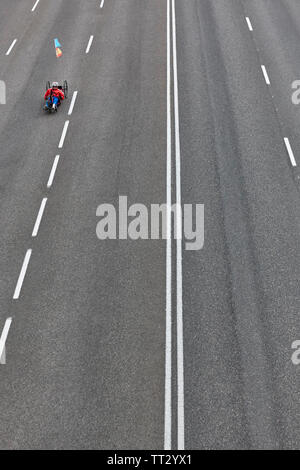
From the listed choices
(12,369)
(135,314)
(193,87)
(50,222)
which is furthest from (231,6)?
(12,369)

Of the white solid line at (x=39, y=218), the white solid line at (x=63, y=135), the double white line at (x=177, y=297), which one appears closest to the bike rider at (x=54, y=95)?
the white solid line at (x=63, y=135)

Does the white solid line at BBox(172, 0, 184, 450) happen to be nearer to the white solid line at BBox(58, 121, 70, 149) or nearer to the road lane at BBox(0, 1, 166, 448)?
the road lane at BBox(0, 1, 166, 448)

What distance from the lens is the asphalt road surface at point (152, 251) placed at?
40.5 feet

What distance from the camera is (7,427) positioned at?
12141mm

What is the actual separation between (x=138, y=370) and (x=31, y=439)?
2.76m

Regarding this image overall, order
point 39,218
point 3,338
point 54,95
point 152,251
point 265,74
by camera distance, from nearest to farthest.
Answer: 1. point 3,338
2. point 152,251
3. point 39,218
4. point 54,95
5. point 265,74

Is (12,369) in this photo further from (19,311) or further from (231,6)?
(231,6)

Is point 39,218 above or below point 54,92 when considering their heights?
below

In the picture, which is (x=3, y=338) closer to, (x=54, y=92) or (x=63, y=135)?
(x=63, y=135)

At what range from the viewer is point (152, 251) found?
16312mm

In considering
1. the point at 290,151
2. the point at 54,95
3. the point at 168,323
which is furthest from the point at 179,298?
the point at 54,95

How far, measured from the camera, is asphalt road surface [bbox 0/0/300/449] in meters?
12.4

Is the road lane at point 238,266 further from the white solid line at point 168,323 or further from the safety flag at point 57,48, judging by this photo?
the safety flag at point 57,48

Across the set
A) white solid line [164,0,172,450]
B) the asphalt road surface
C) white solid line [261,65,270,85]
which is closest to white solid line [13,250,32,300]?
the asphalt road surface
